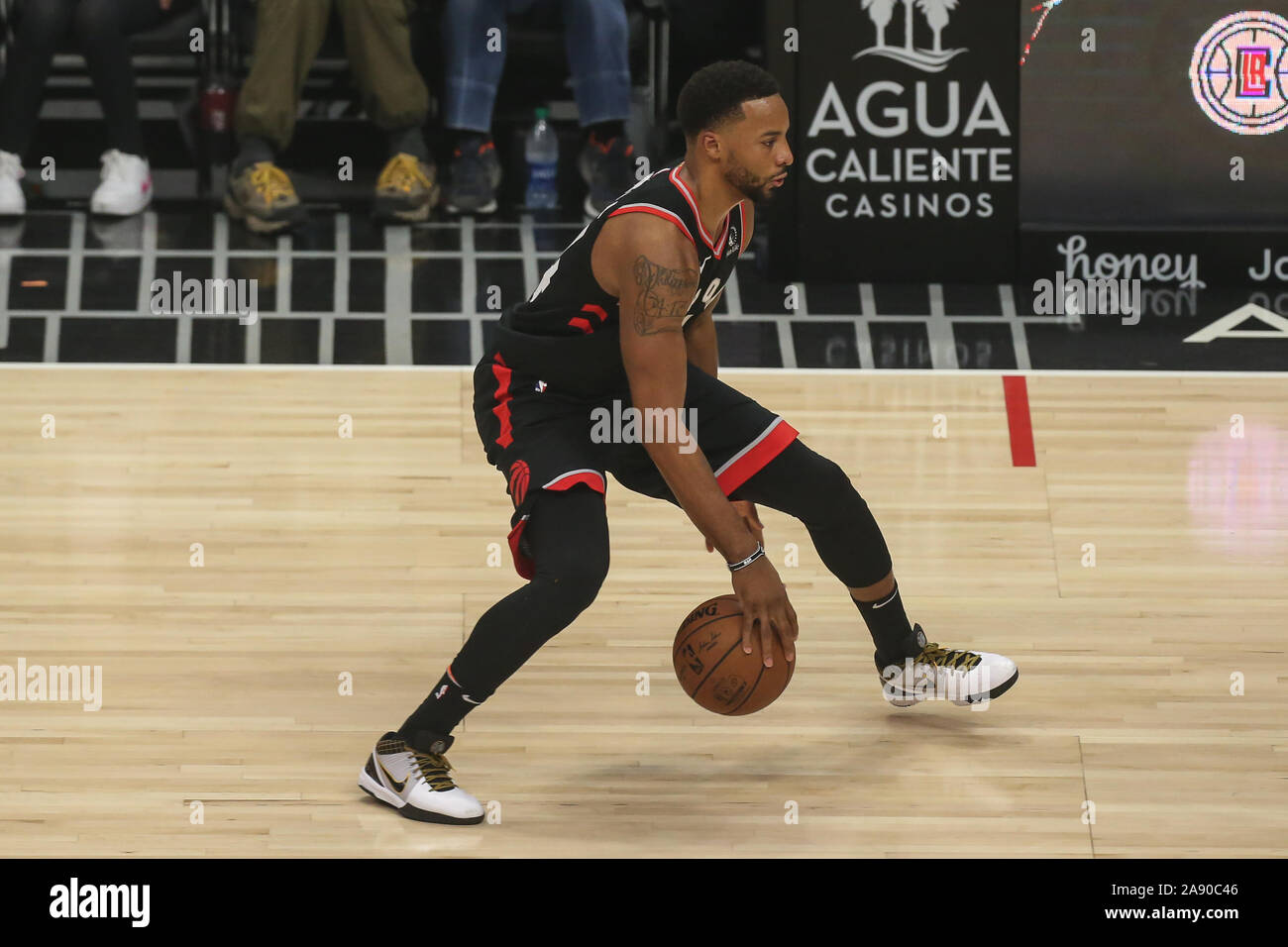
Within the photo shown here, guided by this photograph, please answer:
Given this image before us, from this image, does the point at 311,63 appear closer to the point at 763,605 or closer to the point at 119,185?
the point at 119,185

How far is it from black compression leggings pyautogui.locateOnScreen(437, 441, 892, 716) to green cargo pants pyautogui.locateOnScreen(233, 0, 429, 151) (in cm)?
422

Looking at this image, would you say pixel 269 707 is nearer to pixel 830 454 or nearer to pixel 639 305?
pixel 639 305

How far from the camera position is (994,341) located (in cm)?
722

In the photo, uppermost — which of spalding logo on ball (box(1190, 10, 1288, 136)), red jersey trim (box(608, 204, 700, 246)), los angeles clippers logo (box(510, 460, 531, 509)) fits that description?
spalding logo on ball (box(1190, 10, 1288, 136))

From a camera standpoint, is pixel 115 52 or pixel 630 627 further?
pixel 115 52

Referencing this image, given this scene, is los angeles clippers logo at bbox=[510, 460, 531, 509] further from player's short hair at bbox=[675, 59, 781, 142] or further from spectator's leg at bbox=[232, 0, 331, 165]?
spectator's leg at bbox=[232, 0, 331, 165]

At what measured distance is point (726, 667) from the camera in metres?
4.03

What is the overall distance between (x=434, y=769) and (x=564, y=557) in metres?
0.52

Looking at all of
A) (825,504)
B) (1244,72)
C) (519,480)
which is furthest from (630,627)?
(1244,72)

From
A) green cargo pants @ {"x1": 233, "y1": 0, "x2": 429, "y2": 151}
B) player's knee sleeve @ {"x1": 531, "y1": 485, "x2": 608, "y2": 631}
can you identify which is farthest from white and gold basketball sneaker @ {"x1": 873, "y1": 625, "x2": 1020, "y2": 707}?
green cargo pants @ {"x1": 233, "y1": 0, "x2": 429, "y2": 151}

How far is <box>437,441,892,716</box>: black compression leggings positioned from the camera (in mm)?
3959

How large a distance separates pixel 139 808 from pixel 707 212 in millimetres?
1684

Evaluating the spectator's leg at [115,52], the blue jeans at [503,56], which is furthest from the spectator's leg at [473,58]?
the spectator's leg at [115,52]

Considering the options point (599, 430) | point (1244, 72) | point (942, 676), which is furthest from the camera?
point (1244, 72)
